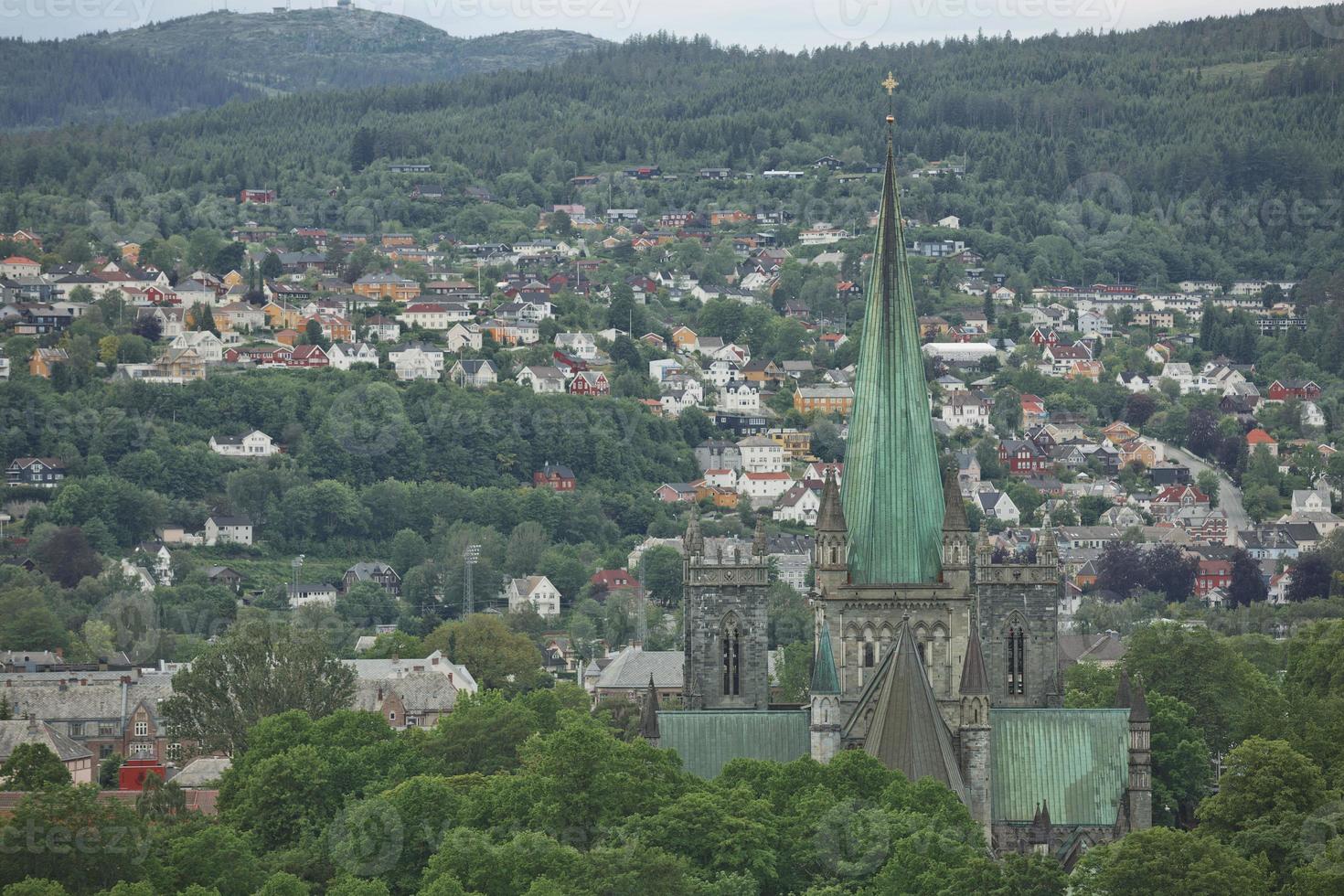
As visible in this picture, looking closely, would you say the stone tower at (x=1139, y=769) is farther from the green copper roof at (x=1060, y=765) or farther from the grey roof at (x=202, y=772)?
the grey roof at (x=202, y=772)

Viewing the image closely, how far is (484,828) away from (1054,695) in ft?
78.5

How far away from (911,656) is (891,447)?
8858 mm

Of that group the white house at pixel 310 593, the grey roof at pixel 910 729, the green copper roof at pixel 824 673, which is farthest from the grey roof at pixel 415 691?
the grey roof at pixel 910 729

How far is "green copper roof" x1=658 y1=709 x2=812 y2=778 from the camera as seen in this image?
9600 centimetres

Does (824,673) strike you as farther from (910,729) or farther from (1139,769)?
(1139,769)

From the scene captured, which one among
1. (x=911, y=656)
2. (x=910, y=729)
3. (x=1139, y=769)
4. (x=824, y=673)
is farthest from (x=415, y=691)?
(x=1139, y=769)

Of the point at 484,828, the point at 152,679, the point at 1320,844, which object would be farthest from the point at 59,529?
the point at 1320,844

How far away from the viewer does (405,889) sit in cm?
8425

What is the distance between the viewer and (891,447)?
100375 millimetres

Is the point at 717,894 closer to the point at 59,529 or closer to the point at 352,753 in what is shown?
the point at 352,753

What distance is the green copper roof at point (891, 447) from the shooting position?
326 feet

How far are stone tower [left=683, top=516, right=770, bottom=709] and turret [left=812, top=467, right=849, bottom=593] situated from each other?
4683 millimetres

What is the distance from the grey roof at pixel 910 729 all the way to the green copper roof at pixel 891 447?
4879 millimetres

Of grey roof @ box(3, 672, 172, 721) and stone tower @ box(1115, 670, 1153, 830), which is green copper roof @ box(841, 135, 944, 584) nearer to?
stone tower @ box(1115, 670, 1153, 830)
